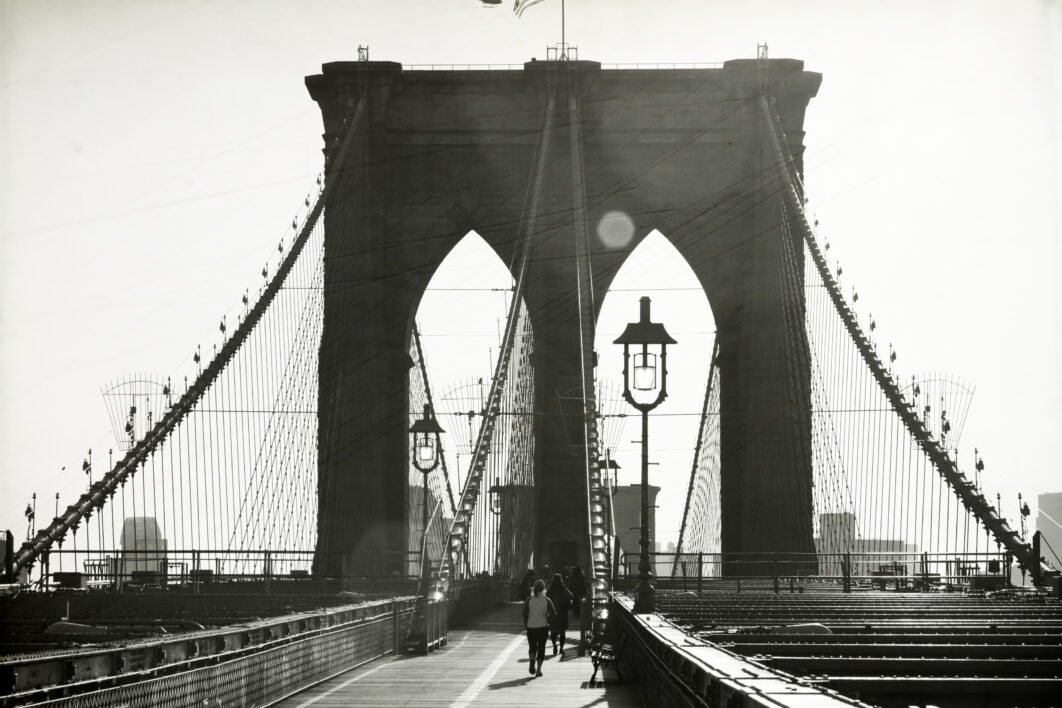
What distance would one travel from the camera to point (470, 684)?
1589cm

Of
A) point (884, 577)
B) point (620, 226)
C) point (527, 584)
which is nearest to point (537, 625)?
point (527, 584)

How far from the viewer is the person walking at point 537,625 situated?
56.6 feet

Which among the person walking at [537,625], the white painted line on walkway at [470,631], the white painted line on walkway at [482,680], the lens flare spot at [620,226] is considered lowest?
the white painted line on walkway at [470,631]

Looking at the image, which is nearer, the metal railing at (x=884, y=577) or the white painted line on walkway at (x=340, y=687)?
the white painted line on walkway at (x=340, y=687)

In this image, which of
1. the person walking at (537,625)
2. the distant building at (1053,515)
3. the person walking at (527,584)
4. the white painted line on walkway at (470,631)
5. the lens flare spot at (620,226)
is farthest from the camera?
the distant building at (1053,515)

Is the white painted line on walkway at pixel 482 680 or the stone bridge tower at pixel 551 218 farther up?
the stone bridge tower at pixel 551 218

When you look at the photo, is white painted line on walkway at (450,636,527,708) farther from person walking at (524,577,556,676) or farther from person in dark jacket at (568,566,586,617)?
person in dark jacket at (568,566,586,617)

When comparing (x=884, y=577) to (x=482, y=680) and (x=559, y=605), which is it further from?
(x=482, y=680)

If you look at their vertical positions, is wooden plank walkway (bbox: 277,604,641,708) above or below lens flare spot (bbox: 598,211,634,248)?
below

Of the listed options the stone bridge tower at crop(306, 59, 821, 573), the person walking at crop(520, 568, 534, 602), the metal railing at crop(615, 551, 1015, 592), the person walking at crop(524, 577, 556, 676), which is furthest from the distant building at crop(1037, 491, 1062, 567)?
the person walking at crop(524, 577, 556, 676)

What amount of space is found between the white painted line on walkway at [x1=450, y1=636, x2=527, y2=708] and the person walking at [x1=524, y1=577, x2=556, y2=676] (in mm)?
489

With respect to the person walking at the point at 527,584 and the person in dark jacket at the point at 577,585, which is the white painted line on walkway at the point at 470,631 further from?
the person in dark jacket at the point at 577,585

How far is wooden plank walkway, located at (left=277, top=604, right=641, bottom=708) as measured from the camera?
1395cm

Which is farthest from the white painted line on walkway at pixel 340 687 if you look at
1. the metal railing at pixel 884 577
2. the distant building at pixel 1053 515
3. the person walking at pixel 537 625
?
the distant building at pixel 1053 515
